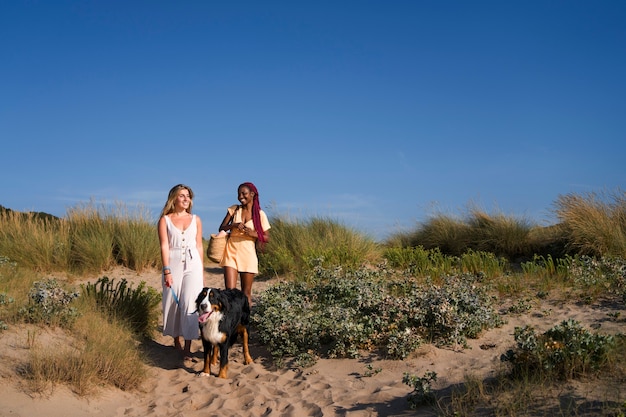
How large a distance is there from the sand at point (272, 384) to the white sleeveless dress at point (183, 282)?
611mm

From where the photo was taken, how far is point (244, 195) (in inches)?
331

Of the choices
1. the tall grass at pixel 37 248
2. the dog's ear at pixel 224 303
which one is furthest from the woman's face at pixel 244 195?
the tall grass at pixel 37 248

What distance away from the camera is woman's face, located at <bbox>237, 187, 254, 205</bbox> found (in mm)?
8406

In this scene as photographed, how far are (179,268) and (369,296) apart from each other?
2665mm

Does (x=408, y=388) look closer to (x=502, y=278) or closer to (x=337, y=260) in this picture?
(x=502, y=278)

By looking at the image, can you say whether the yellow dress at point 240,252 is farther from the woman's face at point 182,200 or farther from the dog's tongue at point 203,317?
the dog's tongue at point 203,317

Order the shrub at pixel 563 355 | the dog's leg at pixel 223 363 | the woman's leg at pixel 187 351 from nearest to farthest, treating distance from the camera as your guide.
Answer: the shrub at pixel 563 355
the dog's leg at pixel 223 363
the woman's leg at pixel 187 351

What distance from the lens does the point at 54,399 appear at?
5.69 metres

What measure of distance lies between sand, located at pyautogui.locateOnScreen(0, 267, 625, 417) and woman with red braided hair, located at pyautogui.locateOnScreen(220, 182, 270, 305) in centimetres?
114

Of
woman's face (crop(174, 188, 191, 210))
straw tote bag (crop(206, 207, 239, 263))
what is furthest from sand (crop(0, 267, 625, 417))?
woman's face (crop(174, 188, 191, 210))

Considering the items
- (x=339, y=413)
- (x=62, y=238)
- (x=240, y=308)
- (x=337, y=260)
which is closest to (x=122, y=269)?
(x=62, y=238)

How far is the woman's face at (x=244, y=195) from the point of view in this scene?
8406mm

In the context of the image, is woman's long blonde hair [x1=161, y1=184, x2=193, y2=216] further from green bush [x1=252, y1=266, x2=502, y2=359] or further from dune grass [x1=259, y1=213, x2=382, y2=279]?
dune grass [x1=259, y1=213, x2=382, y2=279]

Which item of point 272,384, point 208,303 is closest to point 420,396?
point 272,384
